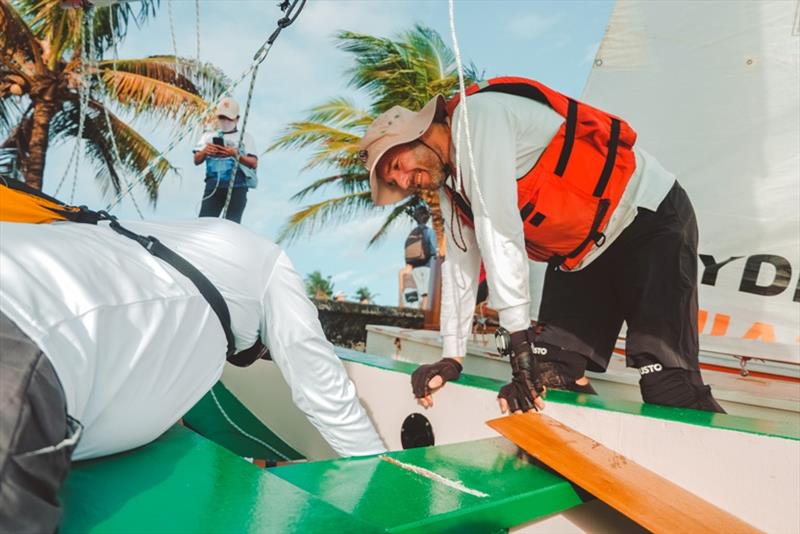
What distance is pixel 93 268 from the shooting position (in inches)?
29.8

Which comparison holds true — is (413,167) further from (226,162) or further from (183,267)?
(226,162)

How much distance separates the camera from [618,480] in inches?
43.2

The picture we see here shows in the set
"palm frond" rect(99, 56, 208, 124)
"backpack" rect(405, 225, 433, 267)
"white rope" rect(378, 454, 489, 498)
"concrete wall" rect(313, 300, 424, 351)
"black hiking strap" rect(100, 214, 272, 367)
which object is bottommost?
"concrete wall" rect(313, 300, 424, 351)

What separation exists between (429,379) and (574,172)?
29.4 inches

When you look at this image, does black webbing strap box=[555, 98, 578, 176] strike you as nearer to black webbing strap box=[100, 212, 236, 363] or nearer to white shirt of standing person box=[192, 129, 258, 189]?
black webbing strap box=[100, 212, 236, 363]

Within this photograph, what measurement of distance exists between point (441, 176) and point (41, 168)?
9.36 metres

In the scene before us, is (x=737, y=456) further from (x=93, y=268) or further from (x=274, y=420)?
(x=274, y=420)

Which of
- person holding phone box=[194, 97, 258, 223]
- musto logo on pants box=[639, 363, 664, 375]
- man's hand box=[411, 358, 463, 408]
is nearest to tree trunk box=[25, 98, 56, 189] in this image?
person holding phone box=[194, 97, 258, 223]

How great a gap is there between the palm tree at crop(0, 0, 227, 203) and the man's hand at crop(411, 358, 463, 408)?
7.57 m

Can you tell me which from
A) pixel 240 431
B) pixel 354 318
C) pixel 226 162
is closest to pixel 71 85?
pixel 354 318

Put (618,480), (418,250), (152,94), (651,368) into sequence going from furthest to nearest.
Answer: (152,94) < (418,250) < (651,368) < (618,480)

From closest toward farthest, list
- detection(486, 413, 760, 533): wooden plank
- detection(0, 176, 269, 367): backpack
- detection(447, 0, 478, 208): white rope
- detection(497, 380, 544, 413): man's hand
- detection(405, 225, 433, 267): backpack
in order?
1. detection(0, 176, 269, 367): backpack
2. detection(486, 413, 760, 533): wooden plank
3. detection(447, 0, 478, 208): white rope
4. detection(497, 380, 544, 413): man's hand
5. detection(405, 225, 433, 267): backpack

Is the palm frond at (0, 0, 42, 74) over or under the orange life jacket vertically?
over

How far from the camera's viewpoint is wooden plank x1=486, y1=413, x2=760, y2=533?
3.20 ft
